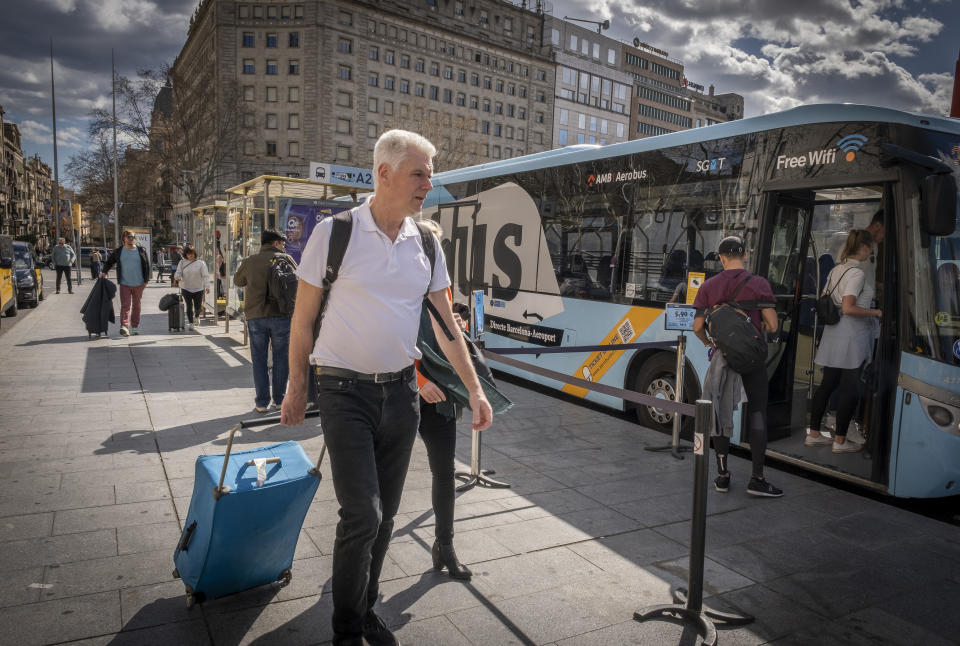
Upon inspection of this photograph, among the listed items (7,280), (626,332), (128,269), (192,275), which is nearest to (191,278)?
(192,275)

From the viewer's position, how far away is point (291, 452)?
3.15 metres

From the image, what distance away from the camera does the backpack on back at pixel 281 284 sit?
6953mm

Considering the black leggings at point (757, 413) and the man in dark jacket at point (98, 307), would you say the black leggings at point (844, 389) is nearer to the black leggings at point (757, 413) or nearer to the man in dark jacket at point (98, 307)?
the black leggings at point (757, 413)

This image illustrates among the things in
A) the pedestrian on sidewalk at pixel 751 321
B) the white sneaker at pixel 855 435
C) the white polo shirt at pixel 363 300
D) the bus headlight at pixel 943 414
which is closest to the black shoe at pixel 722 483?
the pedestrian on sidewalk at pixel 751 321

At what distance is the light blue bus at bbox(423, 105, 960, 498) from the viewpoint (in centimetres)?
480

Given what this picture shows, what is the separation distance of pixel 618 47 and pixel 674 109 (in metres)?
17.1

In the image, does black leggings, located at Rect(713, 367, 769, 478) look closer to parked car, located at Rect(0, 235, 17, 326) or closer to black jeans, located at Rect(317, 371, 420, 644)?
black jeans, located at Rect(317, 371, 420, 644)

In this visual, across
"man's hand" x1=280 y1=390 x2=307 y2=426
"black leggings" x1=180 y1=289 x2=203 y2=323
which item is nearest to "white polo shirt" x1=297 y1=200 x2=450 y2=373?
"man's hand" x1=280 y1=390 x2=307 y2=426

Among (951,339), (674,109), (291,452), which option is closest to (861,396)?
(951,339)

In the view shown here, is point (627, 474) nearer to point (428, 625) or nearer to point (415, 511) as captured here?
point (415, 511)

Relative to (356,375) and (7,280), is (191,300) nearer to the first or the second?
(7,280)

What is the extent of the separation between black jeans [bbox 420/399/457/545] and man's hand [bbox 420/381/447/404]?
0.20 meters

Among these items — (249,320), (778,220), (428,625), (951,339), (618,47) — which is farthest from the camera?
(618,47)

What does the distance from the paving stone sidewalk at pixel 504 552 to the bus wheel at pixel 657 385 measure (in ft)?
1.74
